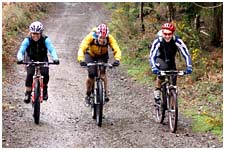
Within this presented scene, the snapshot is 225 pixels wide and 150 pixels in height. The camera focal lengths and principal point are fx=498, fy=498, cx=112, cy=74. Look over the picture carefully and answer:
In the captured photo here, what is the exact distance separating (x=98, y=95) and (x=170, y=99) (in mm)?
1364

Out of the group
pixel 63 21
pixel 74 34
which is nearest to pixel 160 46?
pixel 74 34

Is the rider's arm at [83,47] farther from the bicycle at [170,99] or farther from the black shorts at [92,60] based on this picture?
the bicycle at [170,99]

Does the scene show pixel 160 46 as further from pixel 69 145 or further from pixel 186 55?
pixel 69 145

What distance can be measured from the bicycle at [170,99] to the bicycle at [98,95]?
109 cm

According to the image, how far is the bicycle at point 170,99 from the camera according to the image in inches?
357

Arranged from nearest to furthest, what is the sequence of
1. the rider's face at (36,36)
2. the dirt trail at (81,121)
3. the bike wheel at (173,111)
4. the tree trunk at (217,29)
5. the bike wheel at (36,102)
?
the dirt trail at (81,121)
the bike wheel at (173,111)
the bike wheel at (36,102)
the rider's face at (36,36)
the tree trunk at (217,29)

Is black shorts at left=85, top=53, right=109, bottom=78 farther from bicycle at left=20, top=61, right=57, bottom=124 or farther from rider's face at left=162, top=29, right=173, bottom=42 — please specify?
rider's face at left=162, top=29, right=173, bottom=42

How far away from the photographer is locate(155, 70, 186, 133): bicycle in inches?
357

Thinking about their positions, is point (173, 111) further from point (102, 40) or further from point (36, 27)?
point (36, 27)

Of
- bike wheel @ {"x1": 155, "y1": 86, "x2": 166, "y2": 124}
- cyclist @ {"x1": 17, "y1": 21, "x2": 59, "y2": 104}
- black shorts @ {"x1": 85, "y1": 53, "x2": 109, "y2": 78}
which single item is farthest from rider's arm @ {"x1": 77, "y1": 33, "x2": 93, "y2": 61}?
bike wheel @ {"x1": 155, "y1": 86, "x2": 166, "y2": 124}

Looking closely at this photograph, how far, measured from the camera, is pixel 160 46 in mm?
9445

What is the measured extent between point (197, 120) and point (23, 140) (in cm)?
351

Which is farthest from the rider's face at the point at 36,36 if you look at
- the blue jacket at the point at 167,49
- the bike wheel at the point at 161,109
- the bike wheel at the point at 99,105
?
the bike wheel at the point at 161,109

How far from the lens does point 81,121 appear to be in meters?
9.91
